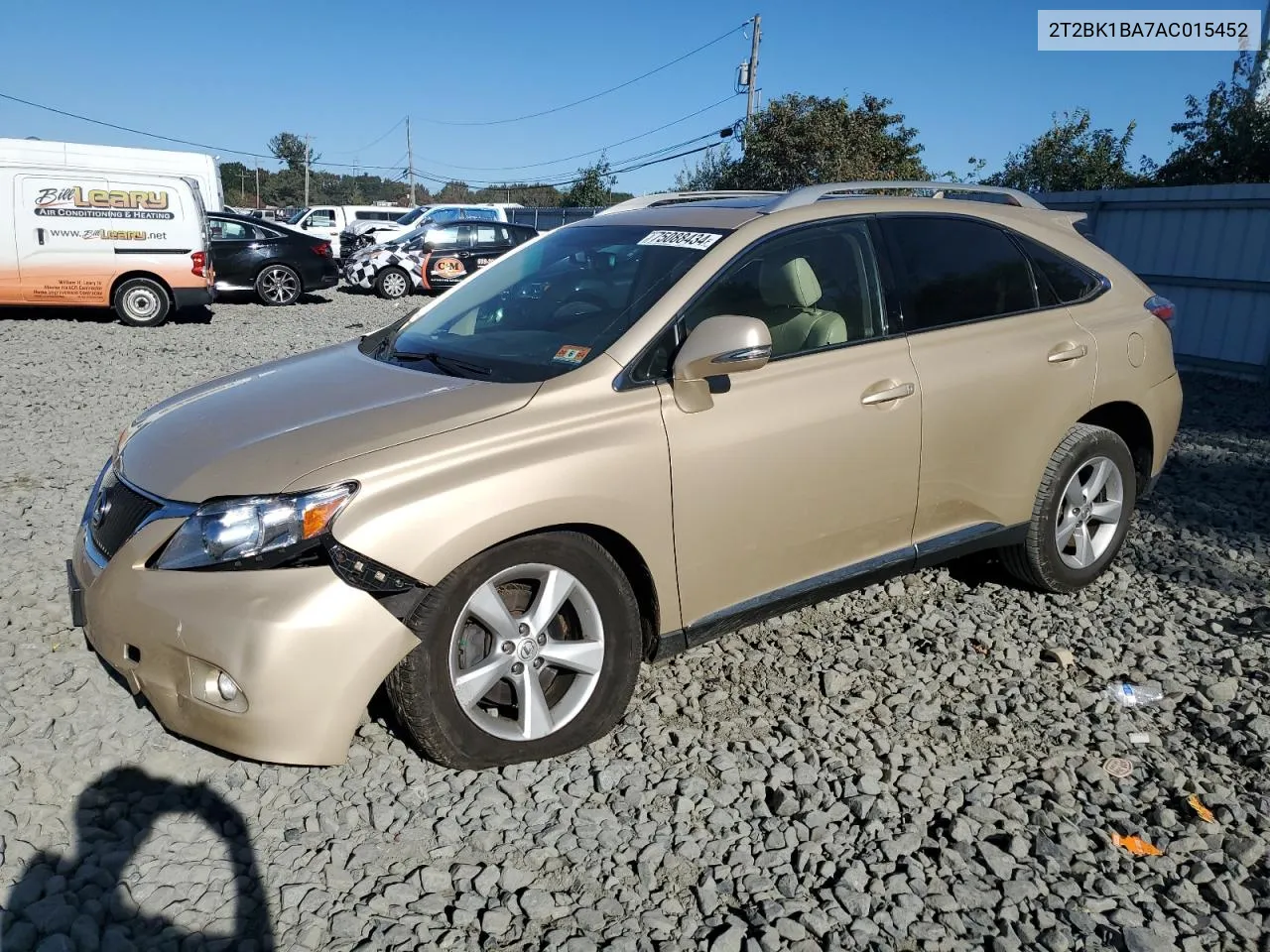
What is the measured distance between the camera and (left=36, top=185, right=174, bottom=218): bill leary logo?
12727 millimetres

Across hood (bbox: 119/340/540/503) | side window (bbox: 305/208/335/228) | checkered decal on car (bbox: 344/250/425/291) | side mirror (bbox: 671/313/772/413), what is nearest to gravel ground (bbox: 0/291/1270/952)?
hood (bbox: 119/340/540/503)

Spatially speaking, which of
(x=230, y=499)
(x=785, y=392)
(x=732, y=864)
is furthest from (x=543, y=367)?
(x=732, y=864)

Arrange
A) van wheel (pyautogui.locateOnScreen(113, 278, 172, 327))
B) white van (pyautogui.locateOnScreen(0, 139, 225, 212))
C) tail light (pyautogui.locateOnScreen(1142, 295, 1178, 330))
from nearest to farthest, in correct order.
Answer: tail light (pyautogui.locateOnScreen(1142, 295, 1178, 330)) < van wheel (pyautogui.locateOnScreen(113, 278, 172, 327)) < white van (pyautogui.locateOnScreen(0, 139, 225, 212))

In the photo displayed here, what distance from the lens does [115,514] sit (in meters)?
3.10

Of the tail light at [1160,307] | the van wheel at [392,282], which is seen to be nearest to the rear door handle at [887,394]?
the tail light at [1160,307]

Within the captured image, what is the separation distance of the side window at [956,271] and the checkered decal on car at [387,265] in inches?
587

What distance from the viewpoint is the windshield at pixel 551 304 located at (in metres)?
3.37

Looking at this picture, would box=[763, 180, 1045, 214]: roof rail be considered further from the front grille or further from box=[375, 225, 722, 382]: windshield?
the front grille

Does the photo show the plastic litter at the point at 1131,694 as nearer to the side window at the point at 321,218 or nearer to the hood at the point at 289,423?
the hood at the point at 289,423

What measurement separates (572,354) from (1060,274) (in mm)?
2409

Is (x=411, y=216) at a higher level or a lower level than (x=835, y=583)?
lower

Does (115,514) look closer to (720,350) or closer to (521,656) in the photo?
(521,656)

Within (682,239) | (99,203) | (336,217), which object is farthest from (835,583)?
(336,217)

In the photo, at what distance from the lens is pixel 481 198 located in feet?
297
